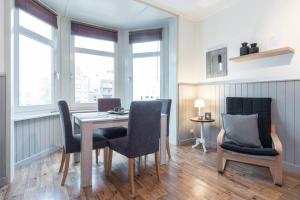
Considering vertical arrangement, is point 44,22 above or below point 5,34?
above

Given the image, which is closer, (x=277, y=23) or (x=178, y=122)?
(x=277, y=23)

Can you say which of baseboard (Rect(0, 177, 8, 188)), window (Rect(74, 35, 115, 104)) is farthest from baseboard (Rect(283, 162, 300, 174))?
baseboard (Rect(0, 177, 8, 188))

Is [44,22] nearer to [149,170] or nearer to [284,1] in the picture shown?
[149,170]

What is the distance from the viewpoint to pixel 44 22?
9.86ft

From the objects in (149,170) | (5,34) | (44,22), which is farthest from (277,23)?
(44,22)

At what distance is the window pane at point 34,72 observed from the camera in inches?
104

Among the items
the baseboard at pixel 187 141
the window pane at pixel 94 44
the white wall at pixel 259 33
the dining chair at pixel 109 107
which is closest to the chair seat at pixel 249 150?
the white wall at pixel 259 33

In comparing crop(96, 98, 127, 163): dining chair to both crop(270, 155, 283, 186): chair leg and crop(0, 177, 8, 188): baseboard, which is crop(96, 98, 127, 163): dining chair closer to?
crop(0, 177, 8, 188): baseboard

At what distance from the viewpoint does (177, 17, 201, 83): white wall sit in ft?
11.6

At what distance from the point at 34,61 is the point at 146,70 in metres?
2.19

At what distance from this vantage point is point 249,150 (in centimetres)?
203

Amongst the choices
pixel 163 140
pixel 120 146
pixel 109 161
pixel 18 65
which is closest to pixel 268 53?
pixel 163 140

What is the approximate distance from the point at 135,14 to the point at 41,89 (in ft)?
7.41

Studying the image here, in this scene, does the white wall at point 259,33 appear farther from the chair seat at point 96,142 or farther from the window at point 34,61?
the window at point 34,61
